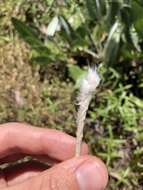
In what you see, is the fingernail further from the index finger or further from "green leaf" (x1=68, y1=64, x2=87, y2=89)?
"green leaf" (x1=68, y1=64, x2=87, y2=89)

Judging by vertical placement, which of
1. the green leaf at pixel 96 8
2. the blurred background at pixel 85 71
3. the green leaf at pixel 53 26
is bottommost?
the blurred background at pixel 85 71

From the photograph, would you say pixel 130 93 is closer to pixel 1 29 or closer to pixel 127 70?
pixel 127 70

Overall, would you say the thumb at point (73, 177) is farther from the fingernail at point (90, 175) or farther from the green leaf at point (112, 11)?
the green leaf at point (112, 11)

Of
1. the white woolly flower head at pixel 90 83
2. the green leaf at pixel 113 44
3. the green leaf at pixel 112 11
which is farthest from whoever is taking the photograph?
the green leaf at pixel 113 44

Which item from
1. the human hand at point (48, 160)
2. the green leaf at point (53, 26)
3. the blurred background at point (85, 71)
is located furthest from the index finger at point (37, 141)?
the green leaf at point (53, 26)

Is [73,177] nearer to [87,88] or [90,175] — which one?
[90,175]

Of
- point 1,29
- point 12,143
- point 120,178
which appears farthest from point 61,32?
point 12,143

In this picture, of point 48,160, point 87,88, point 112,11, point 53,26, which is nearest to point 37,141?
point 48,160
